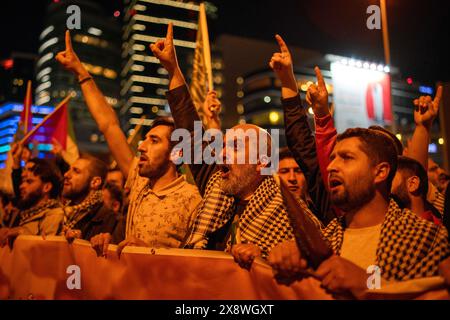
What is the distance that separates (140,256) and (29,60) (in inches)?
419

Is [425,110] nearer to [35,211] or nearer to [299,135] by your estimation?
[299,135]

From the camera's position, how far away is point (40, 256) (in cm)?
325

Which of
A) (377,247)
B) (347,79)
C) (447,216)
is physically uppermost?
(347,79)

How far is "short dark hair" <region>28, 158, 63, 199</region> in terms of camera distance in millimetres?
5223

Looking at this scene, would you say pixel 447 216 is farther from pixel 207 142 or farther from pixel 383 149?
pixel 207 142

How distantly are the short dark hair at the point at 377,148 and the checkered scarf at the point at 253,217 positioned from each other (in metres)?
0.50

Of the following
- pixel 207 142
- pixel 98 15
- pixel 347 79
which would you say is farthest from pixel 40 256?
pixel 98 15

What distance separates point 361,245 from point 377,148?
0.52 m

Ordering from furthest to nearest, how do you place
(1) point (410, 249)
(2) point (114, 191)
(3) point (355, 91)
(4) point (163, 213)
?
(3) point (355, 91) → (2) point (114, 191) → (4) point (163, 213) → (1) point (410, 249)

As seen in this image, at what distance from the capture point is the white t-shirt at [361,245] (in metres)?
2.21

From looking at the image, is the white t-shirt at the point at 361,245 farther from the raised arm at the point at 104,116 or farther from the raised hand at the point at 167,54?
the raised arm at the point at 104,116

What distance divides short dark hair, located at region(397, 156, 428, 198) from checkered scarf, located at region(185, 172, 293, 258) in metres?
1.05

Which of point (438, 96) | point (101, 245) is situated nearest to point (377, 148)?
point (101, 245)

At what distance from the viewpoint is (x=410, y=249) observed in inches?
80.5
